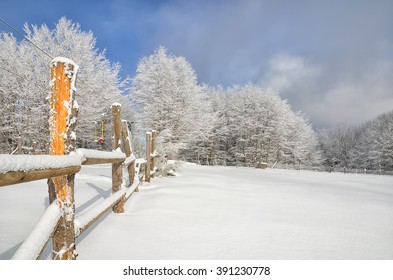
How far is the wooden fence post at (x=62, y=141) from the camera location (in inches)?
81.4

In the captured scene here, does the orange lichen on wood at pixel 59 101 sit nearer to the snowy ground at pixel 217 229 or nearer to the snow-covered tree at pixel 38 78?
the snowy ground at pixel 217 229

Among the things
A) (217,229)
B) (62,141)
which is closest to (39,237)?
(62,141)

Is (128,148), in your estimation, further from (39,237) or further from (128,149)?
(39,237)

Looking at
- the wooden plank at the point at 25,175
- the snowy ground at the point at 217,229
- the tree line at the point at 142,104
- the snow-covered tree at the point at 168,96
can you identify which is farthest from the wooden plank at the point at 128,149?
the snow-covered tree at the point at 168,96

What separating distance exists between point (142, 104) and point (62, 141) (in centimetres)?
2176

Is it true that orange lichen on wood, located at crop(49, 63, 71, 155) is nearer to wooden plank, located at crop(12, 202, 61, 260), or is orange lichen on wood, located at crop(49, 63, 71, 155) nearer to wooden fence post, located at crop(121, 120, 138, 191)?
wooden plank, located at crop(12, 202, 61, 260)

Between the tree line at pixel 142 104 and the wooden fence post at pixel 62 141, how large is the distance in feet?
33.3

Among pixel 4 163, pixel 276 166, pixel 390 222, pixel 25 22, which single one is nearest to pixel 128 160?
pixel 4 163

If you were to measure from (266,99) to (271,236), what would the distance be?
109 feet

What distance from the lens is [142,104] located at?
23.3 metres

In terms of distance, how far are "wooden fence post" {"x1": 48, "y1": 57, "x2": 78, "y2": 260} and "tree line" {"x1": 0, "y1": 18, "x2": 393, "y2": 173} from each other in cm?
1015

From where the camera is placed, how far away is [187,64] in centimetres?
2378

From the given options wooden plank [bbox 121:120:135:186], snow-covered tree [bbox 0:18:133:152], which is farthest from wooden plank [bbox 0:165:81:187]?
snow-covered tree [bbox 0:18:133:152]
